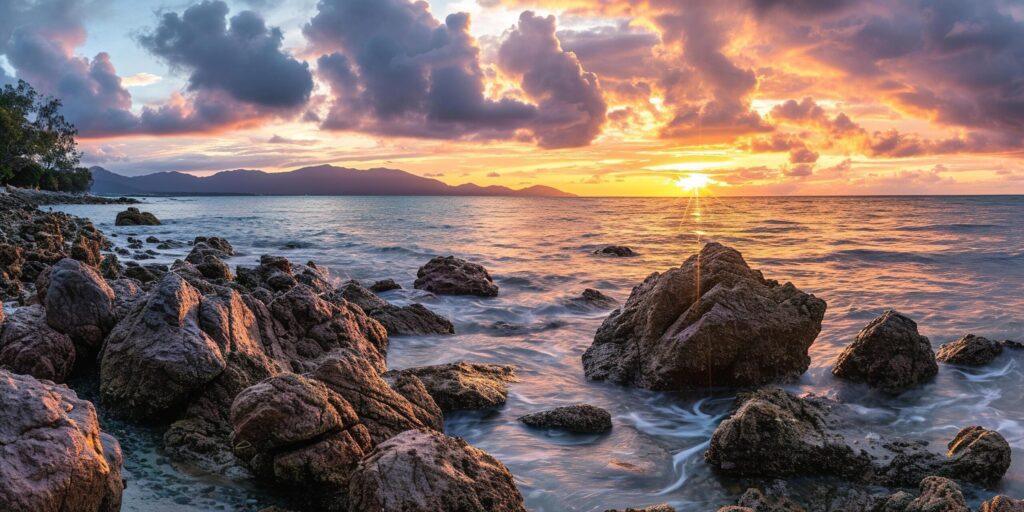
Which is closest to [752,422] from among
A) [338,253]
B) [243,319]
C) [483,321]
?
[243,319]

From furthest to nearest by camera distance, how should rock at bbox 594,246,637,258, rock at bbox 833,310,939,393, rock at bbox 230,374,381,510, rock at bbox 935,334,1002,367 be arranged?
rock at bbox 594,246,637,258
rock at bbox 935,334,1002,367
rock at bbox 833,310,939,393
rock at bbox 230,374,381,510

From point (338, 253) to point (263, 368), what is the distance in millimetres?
27593

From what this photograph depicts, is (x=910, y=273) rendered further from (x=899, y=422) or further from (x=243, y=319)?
(x=243, y=319)

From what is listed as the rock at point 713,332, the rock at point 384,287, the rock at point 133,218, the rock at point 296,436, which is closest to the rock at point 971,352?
the rock at point 713,332

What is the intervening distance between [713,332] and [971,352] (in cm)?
539

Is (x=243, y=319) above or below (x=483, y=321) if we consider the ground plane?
above

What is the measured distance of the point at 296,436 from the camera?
213 inches

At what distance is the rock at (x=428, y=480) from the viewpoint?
14.5 ft

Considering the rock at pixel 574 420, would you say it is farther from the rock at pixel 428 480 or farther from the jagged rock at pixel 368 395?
the rock at pixel 428 480

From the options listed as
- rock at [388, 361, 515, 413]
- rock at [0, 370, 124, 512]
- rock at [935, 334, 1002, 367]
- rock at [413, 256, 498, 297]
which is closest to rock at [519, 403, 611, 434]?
rock at [388, 361, 515, 413]

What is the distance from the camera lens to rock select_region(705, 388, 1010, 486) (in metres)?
6.32

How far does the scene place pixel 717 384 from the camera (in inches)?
378

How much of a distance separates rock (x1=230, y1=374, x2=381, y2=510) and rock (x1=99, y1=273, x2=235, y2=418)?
58.2 inches

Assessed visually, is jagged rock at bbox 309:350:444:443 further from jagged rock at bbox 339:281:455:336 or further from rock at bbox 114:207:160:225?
rock at bbox 114:207:160:225
